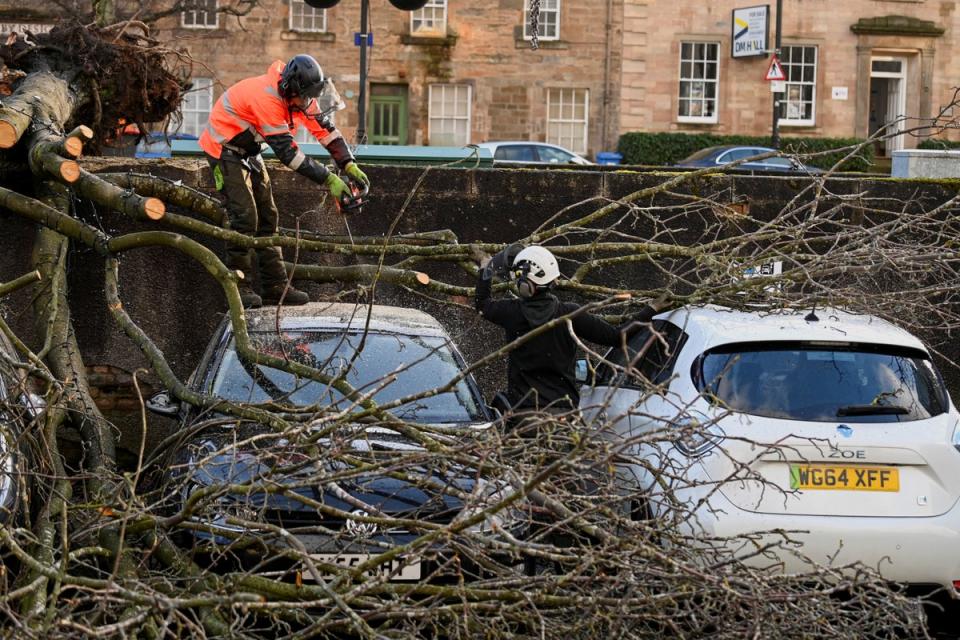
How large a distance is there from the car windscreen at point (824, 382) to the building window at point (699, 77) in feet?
96.3

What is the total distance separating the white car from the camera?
669cm

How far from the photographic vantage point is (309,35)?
33.9 meters

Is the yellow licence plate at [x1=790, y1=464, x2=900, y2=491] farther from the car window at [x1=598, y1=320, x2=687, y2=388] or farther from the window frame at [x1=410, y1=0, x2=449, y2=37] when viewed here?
the window frame at [x1=410, y1=0, x2=449, y2=37]

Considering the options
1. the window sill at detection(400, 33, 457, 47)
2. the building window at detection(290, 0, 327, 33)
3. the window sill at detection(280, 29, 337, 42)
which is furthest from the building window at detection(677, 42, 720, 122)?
the building window at detection(290, 0, 327, 33)

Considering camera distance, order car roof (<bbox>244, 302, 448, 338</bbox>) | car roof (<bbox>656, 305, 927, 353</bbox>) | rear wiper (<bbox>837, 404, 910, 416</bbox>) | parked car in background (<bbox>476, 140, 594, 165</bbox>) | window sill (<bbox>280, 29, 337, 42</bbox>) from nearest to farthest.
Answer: rear wiper (<bbox>837, 404, 910, 416</bbox>)
car roof (<bbox>656, 305, 927, 353</bbox>)
car roof (<bbox>244, 302, 448, 338</bbox>)
parked car in background (<bbox>476, 140, 594, 165</bbox>)
window sill (<bbox>280, 29, 337, 42</bbox>)

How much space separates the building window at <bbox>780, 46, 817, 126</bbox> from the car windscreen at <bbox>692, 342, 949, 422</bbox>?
30.1 meters

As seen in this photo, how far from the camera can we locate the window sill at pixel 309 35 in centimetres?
3384

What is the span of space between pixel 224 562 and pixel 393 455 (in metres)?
1.10

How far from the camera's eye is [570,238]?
37.0 ft

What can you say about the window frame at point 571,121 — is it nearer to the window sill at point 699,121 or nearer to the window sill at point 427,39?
the window sill at point 699,121

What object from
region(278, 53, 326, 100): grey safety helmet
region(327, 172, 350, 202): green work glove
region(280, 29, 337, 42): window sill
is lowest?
region(327, 172, 350, 202): green work glove

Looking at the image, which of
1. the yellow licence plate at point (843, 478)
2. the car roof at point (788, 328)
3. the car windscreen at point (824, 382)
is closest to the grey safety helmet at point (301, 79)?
the car roof at point (788, 328)

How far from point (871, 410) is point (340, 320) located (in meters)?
3.02

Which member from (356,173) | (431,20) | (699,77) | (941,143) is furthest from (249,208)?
(699,77)
